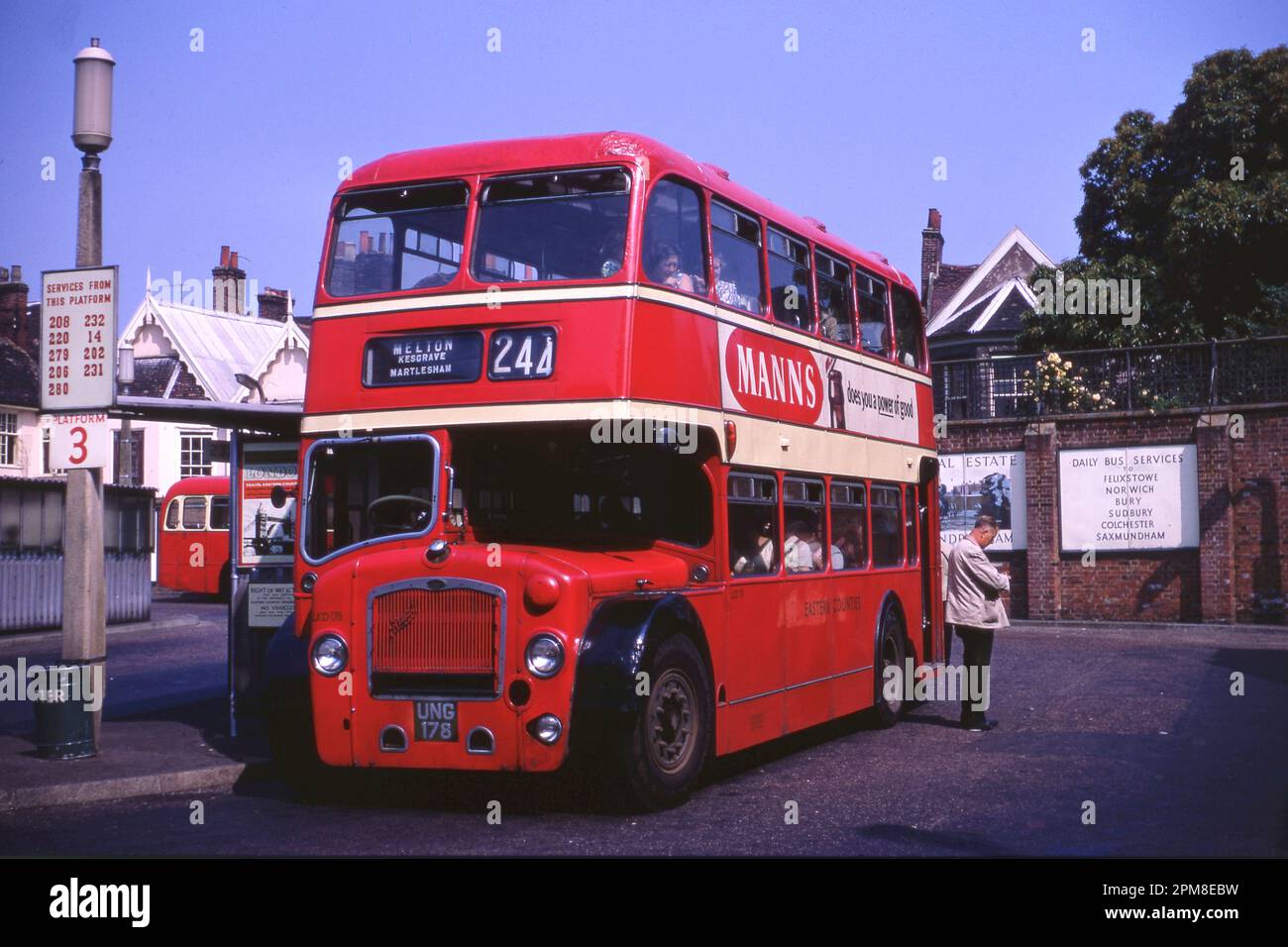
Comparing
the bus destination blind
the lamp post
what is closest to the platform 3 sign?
the bus destination blind

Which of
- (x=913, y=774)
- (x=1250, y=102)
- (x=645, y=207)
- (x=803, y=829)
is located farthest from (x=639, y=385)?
(x=1250, y=102)

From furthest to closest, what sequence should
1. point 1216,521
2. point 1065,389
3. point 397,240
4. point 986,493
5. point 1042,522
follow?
point 986,493, point 1065,389, point 1042,522, point 1216,521, point 397,240

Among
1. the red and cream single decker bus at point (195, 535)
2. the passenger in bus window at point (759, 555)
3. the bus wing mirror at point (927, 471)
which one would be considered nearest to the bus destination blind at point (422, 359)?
the passenger in bus window at point (759, 555)

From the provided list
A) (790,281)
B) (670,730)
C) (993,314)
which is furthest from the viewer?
(993,314)

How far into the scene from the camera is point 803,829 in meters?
8.70

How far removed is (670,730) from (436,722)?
4.92ft

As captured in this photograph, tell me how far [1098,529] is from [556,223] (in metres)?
23.6

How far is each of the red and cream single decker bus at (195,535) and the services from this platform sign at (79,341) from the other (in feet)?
92.2

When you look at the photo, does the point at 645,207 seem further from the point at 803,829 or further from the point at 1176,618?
the point at 1176,618

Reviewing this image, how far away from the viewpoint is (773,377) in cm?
1175

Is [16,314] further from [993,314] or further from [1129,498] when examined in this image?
[1129,498]

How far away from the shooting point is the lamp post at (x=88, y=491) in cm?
1137

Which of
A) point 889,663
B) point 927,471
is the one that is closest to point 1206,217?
point 927,471

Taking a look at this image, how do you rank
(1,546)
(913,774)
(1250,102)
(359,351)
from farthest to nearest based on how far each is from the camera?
(1250,102) < (1,546) < (913,774) < (359,351)
